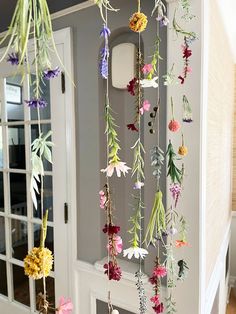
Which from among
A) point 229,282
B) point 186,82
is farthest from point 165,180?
point 229,282

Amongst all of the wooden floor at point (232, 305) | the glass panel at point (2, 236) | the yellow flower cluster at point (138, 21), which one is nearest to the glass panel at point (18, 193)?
the glass panel at point (2, 236)

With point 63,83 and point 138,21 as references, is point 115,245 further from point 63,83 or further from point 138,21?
point 63,83

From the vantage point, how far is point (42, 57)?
0.48 meters

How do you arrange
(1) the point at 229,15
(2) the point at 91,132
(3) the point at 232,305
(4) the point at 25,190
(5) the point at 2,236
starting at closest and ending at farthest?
(2) the point at 91,132 < (1) the point at 229,15 < (4) the point at 25,190 < (5) the point at 2,236 < (3) the point at 232,305

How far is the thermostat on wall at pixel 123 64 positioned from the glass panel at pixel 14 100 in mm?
748

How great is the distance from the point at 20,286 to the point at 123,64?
1.68 metres

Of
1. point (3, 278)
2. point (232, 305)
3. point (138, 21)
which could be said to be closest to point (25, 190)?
point (3, 278)

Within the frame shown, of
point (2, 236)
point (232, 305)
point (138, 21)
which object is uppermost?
point (138, 21)

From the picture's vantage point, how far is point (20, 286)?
6.15ft

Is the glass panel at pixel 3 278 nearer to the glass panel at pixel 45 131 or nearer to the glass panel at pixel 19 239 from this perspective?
the glass panel at pixel 19 239

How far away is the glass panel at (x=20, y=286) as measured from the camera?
1.82 metres

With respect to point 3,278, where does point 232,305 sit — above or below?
below

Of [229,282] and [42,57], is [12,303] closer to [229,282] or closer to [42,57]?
[42,57]

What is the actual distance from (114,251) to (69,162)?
1012 millimetres
